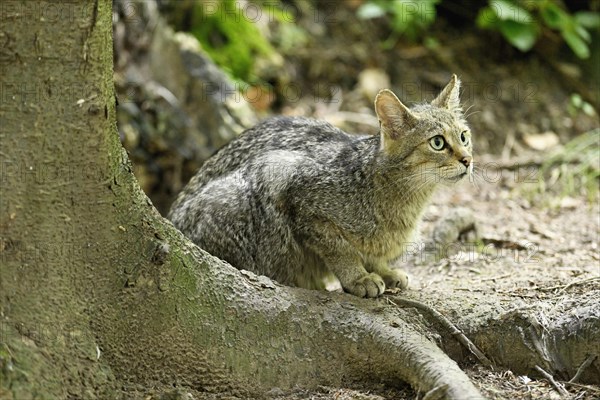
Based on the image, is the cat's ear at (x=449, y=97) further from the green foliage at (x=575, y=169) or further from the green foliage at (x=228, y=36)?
the green foliage at (x=228, y=36)

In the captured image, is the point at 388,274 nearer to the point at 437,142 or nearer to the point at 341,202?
the point at 341,202

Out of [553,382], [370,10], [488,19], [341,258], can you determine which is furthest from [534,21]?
[553,382]

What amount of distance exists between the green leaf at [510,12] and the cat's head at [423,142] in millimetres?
4060

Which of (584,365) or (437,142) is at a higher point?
(437,142)

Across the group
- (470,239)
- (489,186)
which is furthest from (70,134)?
(489,186)

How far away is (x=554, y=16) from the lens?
807 cm

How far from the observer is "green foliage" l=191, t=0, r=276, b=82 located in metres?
7.84

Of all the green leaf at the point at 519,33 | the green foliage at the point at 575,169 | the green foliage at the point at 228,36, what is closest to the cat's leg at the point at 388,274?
the green foliage at the point at 575,169

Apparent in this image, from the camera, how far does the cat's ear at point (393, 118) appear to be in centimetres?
418

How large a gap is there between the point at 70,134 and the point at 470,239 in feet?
11.7

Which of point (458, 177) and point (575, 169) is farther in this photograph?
point (575, 169)

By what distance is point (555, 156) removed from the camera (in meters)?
7.06

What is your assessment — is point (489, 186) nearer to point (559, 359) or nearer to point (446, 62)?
point (446, 62)

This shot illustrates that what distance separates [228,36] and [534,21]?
3.31 metres
